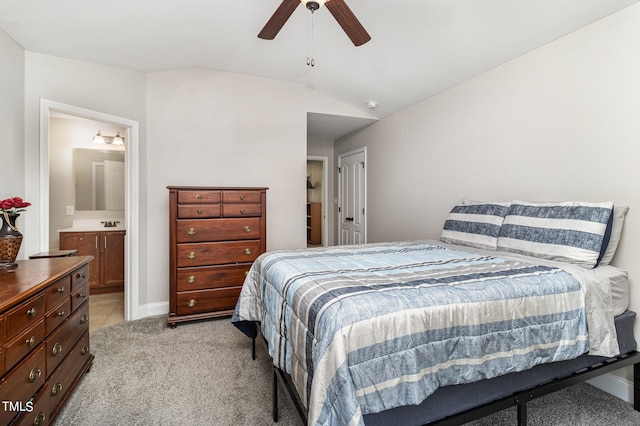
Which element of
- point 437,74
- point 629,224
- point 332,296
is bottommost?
point 332,296

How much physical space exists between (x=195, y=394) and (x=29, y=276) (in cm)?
117

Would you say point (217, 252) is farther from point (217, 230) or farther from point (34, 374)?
point (34, 374)

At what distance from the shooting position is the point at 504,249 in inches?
89.7

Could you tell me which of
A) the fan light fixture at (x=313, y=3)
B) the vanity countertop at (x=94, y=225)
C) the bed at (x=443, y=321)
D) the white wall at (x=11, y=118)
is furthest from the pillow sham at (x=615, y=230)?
the vanity countertop at (x=94, y=225)

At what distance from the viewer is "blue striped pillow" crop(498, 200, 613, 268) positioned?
1.81 m

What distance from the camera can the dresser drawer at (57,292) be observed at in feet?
5.37

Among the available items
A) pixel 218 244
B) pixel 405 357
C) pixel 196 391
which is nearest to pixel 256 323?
pixel 196 391

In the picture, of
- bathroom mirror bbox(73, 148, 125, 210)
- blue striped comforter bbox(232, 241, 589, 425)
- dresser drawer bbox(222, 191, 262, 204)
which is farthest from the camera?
bathroom mirror bbox(73, 148, 125, 210)

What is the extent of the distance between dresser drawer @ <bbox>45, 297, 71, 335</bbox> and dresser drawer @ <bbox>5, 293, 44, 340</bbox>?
3.7 inches

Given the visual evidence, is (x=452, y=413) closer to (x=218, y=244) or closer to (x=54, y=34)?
(x=218, y=244)

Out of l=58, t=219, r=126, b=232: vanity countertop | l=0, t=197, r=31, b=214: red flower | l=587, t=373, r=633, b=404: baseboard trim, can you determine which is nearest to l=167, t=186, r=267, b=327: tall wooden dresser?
l=0, t=197, r=31, b=214: red flower

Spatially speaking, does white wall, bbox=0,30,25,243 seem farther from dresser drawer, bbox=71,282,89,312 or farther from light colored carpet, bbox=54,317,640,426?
light colored carpet, bbox=54,317,640,426

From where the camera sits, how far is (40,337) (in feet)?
5.09

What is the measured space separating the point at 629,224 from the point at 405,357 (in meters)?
1.88
